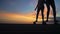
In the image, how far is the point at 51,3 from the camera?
5438 mm
